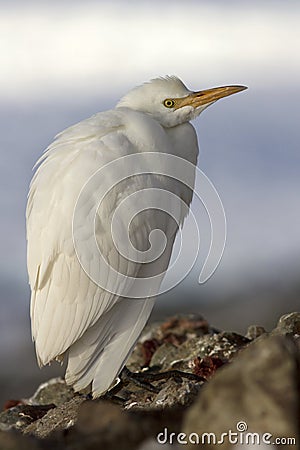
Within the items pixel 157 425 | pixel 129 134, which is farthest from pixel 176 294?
pixel 157 425

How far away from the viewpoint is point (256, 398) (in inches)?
200

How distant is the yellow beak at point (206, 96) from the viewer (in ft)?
34.4

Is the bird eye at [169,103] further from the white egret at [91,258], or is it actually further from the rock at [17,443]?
the rock at [17,443]

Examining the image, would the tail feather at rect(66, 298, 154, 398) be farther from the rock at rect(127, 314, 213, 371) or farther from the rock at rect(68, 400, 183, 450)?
the rock at rect(68, 400, 183, 450)

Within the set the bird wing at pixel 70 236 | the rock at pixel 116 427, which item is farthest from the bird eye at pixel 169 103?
the rock at pixel 116 427

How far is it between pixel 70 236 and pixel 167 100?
2.08 meters

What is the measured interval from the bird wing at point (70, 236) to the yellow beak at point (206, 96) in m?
1.01

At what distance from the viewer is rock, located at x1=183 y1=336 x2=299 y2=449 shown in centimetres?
506

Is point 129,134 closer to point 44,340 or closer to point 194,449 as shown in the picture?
point 44,340

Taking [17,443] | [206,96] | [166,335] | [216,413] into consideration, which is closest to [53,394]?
[166,335]

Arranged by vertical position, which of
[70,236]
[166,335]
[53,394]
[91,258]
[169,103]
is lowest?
[53,394]

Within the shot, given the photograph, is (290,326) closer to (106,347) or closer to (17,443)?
(106,347)

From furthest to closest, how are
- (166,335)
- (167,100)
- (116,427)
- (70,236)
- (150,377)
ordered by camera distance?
(166,335) → (167,100) → (150,377) → (70,236) → (116,427)

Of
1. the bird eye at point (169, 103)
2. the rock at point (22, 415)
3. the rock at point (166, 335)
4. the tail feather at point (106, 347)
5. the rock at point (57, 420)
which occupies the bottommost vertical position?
the rock at point (166, 335)
